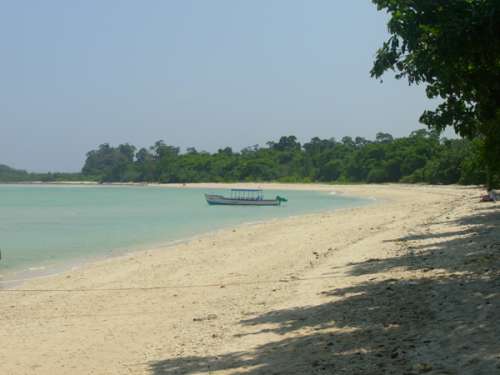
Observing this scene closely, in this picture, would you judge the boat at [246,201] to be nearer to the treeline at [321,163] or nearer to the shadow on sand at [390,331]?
the treeline at [321,163]

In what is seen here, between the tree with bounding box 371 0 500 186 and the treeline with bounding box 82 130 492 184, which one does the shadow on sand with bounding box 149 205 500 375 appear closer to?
the tree with bounding box 371 0 500 186

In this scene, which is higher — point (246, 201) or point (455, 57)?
point (455, 57)

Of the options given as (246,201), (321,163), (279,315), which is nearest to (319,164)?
(321,163)

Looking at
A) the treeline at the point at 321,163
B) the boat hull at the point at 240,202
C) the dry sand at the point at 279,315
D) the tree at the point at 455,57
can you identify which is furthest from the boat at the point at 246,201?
the tree at the point at 455,57

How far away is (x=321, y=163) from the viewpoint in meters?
123

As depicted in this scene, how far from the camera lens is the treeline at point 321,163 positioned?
8149cm

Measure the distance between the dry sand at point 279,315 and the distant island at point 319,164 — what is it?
44098 millimetres

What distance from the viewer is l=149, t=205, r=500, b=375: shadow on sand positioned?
596 centimetres

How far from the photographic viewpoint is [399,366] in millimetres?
5871

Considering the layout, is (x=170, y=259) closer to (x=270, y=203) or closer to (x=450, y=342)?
(x=450, y=342)

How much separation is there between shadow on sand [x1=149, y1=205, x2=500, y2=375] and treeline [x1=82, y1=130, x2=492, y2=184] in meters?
48.8

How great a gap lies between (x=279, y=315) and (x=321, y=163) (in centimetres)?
11494

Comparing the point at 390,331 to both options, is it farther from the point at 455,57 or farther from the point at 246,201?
the point at 246,201

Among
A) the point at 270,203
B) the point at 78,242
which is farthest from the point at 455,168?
the point at 78,242
